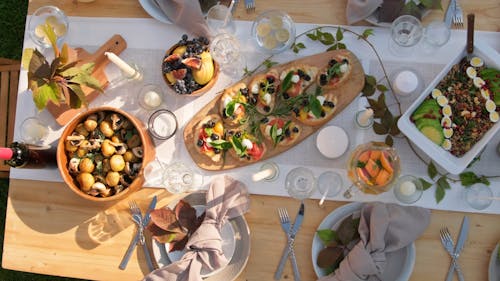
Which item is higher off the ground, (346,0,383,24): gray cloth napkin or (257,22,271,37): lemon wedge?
(346,0,383,24): gray cloth napkin

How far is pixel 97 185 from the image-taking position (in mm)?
1277

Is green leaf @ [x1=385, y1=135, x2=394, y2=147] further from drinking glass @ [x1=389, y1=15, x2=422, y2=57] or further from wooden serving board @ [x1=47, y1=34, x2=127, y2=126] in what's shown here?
wooden serving board @ [x1=47, y1=34, x2=127, y2=126]

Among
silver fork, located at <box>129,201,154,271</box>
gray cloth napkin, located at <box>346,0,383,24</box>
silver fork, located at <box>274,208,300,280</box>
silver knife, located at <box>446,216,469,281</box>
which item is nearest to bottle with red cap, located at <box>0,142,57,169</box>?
silver fork, located at <box>129,201,154,271</box>

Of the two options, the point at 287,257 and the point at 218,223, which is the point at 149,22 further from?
the point at 287,257

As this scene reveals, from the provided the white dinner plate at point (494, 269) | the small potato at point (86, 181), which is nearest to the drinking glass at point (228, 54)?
the small potato at point (86, 181)

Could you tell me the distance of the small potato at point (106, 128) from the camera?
129cm

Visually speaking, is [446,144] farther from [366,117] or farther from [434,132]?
[366,117]

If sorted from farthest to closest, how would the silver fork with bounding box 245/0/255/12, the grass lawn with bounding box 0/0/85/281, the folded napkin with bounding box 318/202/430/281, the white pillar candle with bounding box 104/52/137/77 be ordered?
the grass lawn with bounding box 0/0/85/281
the silver fork with bounding box 245/0/255/12
the white pillar candle with bounding box 104/52/137/77
the folded napkin with bounding box 318/202/430/281

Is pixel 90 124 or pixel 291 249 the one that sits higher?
pixel 90 124

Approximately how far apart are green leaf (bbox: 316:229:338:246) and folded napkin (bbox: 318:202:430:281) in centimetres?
8

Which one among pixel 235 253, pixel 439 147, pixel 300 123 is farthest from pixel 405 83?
pixel 235 253

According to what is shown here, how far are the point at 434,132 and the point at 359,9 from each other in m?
0.41

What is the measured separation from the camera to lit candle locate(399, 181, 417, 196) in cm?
125

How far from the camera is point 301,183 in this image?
4.29ft
